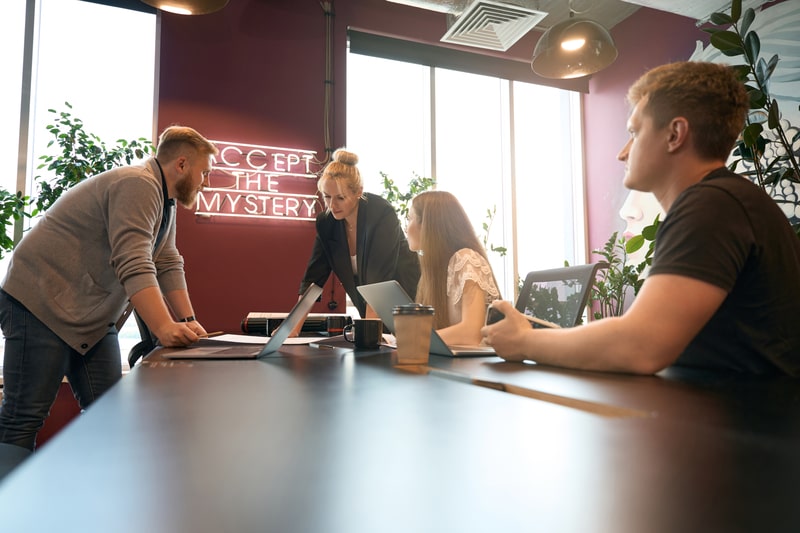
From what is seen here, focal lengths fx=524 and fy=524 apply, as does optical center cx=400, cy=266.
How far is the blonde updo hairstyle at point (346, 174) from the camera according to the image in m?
2.49

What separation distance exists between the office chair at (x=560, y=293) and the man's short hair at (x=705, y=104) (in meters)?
0.92

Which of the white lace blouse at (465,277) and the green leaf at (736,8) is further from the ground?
the green leaf at (736,8)

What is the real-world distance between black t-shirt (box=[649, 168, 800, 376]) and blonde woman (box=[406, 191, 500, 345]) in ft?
3.63

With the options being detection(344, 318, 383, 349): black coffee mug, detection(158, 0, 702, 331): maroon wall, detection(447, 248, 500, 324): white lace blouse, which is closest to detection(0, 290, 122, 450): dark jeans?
detection(344, 318, 383, 349): black coffee mug

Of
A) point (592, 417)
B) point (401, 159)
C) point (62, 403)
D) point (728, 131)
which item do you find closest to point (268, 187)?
point (401, 159)

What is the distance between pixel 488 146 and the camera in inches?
222

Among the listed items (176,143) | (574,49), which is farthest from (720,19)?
(176,143)

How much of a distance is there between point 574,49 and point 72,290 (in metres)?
2.75

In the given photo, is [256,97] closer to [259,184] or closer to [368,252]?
[259,184]

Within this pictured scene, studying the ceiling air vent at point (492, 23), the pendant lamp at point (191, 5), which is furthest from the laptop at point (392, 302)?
the ceiling air vent at point (492, 23)

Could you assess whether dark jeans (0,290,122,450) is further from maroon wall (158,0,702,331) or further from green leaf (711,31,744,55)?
green leaf (711,31,744,55)

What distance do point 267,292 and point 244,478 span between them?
160 inches

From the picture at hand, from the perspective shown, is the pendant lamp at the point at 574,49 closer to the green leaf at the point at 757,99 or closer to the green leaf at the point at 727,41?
the green leaf at the point at 727,41

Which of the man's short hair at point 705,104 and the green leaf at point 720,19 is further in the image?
the green leaf at point 720,19
